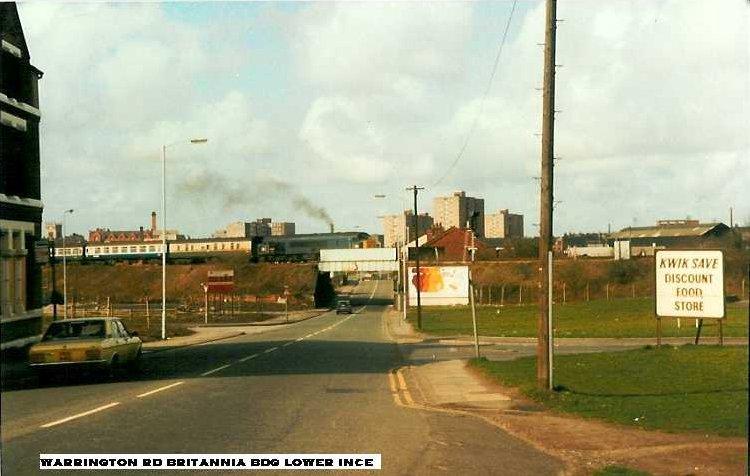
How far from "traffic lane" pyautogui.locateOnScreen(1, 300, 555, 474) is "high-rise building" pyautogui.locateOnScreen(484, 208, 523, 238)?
136 metres

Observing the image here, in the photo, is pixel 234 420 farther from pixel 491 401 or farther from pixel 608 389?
pixel 608 389

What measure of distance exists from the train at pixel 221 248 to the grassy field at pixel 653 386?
60807 mm

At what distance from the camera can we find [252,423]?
38.4 ft

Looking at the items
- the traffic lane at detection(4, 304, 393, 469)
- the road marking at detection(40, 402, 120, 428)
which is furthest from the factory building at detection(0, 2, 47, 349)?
the road marking at detection(40, 402, 120, 428)

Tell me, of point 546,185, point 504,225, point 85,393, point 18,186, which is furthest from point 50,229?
point 504,225

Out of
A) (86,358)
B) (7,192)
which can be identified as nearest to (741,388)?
(86,358)

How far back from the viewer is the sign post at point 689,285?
1680 centimetres

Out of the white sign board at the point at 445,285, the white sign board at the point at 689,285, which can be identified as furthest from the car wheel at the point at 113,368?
the white sign board at the point at 445,285

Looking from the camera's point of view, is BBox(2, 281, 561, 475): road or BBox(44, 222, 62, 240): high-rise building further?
BBox(44, 222, 62, 240): high-rise building

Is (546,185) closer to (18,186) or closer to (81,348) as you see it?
(81,348)

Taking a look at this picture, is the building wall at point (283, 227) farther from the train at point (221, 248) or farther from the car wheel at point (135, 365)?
the car wheel at point (135, 365)

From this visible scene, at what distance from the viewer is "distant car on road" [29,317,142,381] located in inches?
688

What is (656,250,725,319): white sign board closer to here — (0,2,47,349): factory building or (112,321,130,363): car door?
(112,321,130,363): car door

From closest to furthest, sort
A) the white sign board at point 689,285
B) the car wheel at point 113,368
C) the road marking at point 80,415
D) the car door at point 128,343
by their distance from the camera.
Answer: the road marking at point 80,415, the white sign board at point 689,285, the car wheel at point 113,368, the car door at point 128,343
